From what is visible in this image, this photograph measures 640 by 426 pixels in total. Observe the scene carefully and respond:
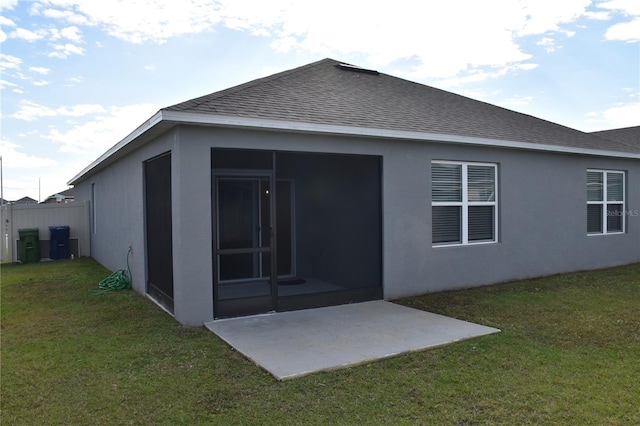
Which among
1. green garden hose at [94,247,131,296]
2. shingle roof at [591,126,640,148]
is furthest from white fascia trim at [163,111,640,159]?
shingle roof at [591,126,640,148]

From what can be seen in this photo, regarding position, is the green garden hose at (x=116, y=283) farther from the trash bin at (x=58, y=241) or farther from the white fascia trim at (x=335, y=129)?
the trash bin at (x=58, y=241)

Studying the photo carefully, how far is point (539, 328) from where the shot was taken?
5.49 meters

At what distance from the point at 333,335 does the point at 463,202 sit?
13.6 ft

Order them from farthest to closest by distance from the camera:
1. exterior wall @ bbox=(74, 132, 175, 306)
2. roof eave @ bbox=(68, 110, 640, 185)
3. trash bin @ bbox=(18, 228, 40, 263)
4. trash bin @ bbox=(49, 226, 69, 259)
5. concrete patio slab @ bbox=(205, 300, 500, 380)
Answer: trash bin @ bbox=(49, 226, 69, 259)
trash bin @ bbox=(18, 228, 40, 263)
exterior wall @ bbox=(74, 132, 175, 306)
roof eave @ bbox=(68, 110, 640, 185)
concrete patio slab @ bbox=(205, 300, 500, 380)

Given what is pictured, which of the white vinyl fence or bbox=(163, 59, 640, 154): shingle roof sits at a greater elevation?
bbox=(163, 59, 640, 154): shingle roof

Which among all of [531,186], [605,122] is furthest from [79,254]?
[605,122]

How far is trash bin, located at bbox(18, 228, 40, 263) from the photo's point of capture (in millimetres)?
13703

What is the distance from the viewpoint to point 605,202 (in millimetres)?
10727

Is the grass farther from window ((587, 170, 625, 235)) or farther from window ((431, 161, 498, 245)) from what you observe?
window ((587, 170, 625, 235))

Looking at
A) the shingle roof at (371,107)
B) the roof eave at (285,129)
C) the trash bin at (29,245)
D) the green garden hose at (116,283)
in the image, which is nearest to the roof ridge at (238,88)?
the shingle roof at (371,107)

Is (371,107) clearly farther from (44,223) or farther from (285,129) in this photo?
(44,223)

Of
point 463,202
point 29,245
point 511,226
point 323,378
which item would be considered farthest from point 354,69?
point 29,245

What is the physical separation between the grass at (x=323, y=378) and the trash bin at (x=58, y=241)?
28.8 feet

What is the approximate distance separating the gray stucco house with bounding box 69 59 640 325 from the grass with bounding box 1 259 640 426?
1.19 m
